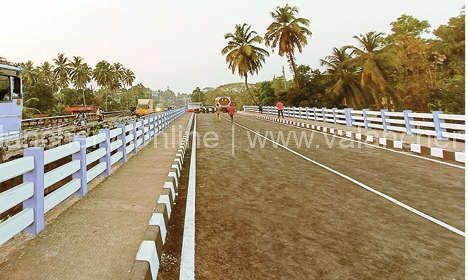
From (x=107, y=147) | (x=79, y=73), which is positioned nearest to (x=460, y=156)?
(x=107, y=147)

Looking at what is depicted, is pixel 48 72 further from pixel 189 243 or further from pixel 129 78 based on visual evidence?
pixel 189 243

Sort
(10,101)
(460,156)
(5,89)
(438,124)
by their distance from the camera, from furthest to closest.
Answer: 1. (438,124)
2. (10,101)
3. (5,89)
4. (460,156)

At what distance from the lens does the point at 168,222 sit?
520cm

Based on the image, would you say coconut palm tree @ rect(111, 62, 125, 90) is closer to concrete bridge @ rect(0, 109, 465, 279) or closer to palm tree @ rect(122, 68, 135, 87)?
palm tree @ rect(122, 68, 135, 87)

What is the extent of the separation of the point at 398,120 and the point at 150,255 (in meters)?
16.4

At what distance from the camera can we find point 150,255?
345cm

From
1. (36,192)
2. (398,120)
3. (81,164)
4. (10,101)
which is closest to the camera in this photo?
(36,192)

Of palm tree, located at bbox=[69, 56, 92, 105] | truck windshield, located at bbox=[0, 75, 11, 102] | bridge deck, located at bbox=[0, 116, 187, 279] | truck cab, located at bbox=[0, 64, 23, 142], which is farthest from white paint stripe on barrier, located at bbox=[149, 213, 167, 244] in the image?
palm tree, located at bbox=[69, 56, 92, 105]

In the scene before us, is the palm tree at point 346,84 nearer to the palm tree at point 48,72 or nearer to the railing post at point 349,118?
the railing post at point 349,118

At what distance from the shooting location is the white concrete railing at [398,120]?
44.8 feet

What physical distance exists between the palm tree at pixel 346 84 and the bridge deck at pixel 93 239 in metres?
40.4

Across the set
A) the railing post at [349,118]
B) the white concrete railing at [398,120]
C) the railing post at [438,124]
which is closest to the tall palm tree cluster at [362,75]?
the white concrete railing at [398,120]

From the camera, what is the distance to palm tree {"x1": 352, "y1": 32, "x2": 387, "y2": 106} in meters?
43.3

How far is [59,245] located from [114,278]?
3.76 ft
